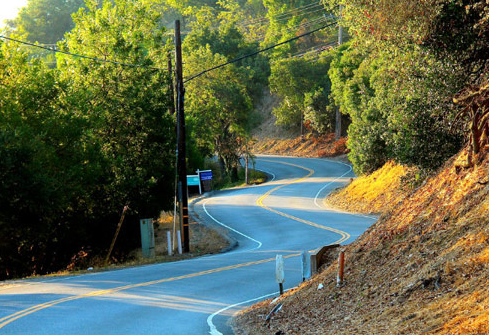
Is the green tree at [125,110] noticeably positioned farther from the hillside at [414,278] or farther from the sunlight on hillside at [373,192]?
the hillside at [414,278]

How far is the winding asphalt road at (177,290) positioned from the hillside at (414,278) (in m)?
1.63

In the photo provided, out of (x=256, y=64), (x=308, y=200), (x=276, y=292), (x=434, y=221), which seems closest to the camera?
(x=434, y=221)

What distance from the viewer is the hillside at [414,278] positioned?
7.92 meters

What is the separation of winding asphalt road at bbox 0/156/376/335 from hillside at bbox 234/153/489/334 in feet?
5.36

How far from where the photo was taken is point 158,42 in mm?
35469

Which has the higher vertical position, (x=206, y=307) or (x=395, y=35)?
(x=395, y=35)

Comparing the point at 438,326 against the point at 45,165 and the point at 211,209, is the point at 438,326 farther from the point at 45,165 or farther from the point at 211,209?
the point at 211,209

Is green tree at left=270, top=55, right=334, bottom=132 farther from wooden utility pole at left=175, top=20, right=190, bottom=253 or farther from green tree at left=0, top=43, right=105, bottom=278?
green tree at left=0, top=43, right=105, bottom=278

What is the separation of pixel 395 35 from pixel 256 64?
2799 inches

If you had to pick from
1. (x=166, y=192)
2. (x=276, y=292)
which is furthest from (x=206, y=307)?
(x=166, y=192)

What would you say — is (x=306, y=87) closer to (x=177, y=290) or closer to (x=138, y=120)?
(x=138, y=120)

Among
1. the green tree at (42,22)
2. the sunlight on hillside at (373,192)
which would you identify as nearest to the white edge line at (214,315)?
the sunlight on hillside at (373,192)

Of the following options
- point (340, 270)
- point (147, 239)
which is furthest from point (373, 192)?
point (340, 270)

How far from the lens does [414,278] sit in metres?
9.61
